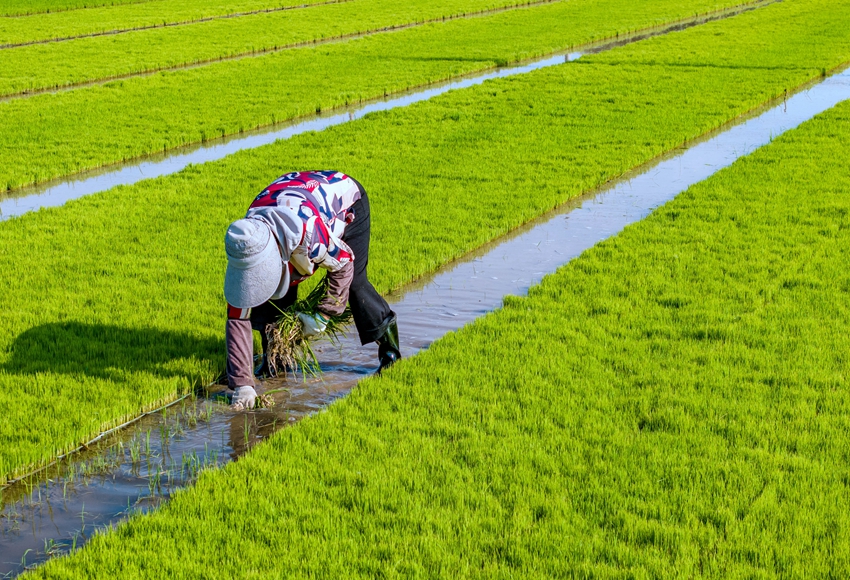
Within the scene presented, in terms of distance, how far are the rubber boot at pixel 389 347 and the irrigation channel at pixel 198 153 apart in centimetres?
526

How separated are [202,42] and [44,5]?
38.3ft

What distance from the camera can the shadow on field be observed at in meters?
5.43

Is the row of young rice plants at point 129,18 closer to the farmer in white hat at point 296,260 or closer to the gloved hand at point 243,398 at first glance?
the farmer in white hat at point 296,260

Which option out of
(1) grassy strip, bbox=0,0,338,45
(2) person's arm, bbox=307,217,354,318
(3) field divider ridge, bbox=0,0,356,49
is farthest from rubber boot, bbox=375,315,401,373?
(1) grassy strip, bbox=0,0,338,45

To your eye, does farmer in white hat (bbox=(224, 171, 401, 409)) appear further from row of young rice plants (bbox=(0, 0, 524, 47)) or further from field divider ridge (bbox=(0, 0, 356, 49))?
row of young rice plants (bbox=(0, 0, 524, 47))

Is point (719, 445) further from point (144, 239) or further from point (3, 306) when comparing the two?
point (144, 239)

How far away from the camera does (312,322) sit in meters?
4.99

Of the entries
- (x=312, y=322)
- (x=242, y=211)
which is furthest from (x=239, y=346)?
(x=242, y=211)

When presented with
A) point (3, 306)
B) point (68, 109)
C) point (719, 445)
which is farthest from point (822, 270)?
point (68, 109)

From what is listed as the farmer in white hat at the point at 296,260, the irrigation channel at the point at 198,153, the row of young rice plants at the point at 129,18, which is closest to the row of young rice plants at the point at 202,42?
the row of young rice plants at the point at 129,18

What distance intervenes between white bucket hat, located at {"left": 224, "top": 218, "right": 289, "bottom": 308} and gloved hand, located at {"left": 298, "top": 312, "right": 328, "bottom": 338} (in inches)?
19.2

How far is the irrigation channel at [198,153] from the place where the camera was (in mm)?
10086

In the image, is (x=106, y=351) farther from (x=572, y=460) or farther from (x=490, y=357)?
(x=572, y=460)

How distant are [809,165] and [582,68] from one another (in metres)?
8.52
